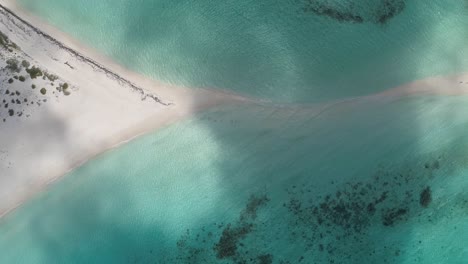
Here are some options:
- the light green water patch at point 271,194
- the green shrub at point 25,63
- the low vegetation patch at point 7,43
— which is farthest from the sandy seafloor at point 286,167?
the green shrub at point 25,63

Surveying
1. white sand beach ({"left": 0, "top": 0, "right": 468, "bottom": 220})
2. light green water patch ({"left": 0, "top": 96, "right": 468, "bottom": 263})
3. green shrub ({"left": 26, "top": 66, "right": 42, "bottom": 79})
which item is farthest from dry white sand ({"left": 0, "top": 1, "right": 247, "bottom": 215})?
light green water patch ({"left": 0, "top": 96, "right": 468, "bottom": 263})

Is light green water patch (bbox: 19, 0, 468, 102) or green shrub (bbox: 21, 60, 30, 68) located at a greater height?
light green water patch (bbox: 19, 0, 468, 102)

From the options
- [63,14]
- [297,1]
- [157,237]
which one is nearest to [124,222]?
[157,237]

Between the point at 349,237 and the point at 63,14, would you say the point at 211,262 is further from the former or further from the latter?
the point at 63,14

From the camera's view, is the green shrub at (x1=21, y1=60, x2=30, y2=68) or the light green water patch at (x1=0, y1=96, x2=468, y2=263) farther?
the light green water patch at (x1=0, y1=96, x2=468, y2=263)

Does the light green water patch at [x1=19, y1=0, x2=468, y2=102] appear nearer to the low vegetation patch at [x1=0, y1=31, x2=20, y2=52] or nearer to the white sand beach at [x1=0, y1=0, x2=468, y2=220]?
the white sand beach at [x1=0, y1=0, x2=468, y2=220]

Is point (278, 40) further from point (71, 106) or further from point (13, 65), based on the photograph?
point (13, 65)
